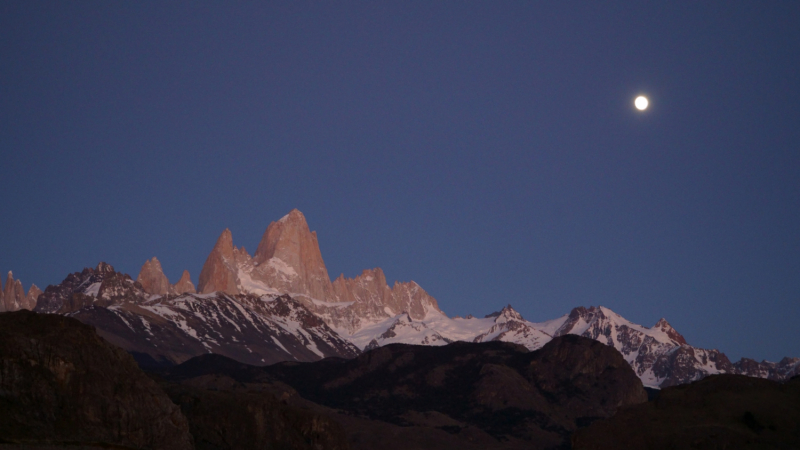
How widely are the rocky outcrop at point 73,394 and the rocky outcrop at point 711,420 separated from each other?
76789 mm

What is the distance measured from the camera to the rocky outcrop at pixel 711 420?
157 meters

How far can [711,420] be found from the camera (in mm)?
165125

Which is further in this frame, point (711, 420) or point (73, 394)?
point (711, 420)

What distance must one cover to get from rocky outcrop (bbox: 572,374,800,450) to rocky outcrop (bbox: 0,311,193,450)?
252 ft

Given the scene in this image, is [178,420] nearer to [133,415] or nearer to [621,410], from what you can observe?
[133,415]

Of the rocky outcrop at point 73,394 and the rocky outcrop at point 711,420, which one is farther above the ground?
the rocky outcrop at point 711,420

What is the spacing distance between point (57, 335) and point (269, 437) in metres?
62.8

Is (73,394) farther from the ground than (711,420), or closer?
closer

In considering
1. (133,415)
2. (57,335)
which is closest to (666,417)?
(133,415)

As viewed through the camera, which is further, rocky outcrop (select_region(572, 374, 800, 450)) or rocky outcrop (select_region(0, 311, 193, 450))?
rocky outcrop (select_region(572, 374, 800, 450))

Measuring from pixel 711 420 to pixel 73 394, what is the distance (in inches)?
4253

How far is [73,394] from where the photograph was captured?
135m

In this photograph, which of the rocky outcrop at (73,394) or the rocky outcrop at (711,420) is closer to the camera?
the rocky outcrop at (73,394)

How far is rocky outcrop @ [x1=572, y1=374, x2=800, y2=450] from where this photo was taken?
156750 mm
